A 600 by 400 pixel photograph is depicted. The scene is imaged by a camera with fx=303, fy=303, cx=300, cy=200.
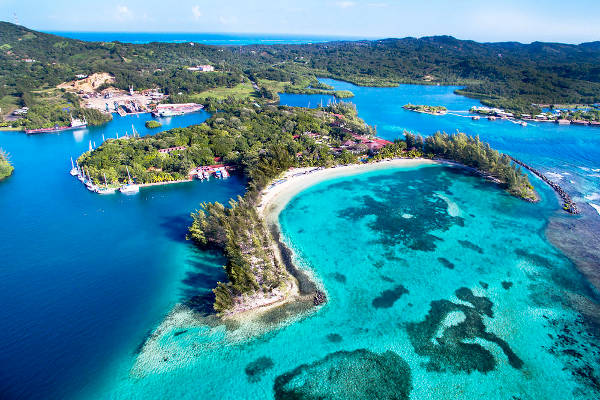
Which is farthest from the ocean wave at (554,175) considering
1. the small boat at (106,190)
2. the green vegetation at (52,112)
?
the green vegetation at (52,112)

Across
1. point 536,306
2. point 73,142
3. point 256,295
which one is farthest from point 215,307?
point 73,142

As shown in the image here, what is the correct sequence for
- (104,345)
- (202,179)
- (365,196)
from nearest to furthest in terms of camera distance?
1. (104,345)
2. (365,196)
3. (202,179)

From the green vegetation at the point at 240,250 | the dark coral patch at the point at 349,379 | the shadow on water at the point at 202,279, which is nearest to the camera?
the dark coral patch at the point at 349,379

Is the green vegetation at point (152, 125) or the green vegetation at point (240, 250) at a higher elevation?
the green vegetation at point (240, 250)

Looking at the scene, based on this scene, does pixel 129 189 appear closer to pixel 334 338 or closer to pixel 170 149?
pixel 170 149

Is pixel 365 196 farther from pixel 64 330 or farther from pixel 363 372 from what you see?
pixel 64 330

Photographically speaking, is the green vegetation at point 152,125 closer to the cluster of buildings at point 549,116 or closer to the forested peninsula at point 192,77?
the forested peninsula at point 192,77

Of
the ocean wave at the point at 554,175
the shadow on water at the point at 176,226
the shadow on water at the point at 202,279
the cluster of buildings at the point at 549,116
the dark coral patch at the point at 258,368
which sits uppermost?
the cluster of buildings at the point at 549,116
